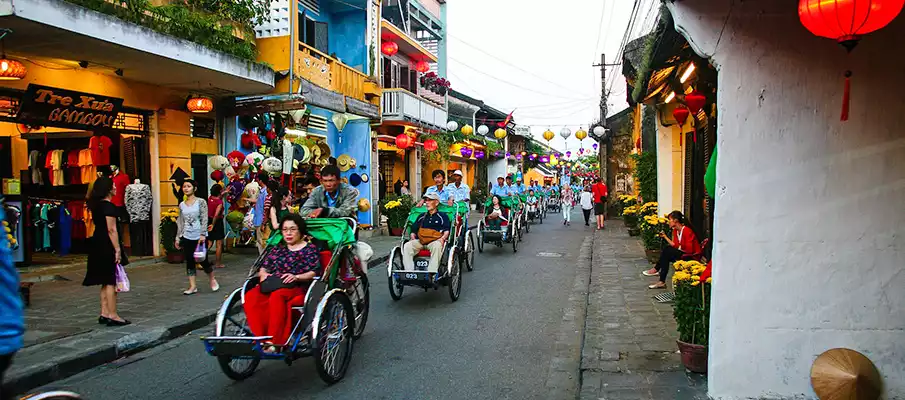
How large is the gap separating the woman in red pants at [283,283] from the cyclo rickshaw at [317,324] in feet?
0.23

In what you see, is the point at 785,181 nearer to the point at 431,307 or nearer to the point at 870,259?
the point at 870,259

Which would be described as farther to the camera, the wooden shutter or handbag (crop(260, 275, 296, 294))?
the wooden shutter

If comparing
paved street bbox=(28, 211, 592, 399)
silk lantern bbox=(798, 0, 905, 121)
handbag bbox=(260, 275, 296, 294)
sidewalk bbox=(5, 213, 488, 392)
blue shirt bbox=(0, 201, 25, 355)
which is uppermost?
silk lantern bbox=(798, 0, 905, 121)

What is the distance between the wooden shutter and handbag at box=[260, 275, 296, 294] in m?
13.3

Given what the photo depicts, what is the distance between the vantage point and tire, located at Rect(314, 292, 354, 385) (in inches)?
183

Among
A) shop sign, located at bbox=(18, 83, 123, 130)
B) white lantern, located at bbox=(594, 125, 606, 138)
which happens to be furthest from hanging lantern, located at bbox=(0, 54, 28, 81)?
white lantern, located at bbox=(594, 125, 606, 138)

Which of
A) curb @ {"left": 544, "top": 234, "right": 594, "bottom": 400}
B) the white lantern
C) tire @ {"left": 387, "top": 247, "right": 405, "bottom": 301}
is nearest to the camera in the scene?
curb @ {"left": 544, "top": 234, "right": 594, "bottom": 400}

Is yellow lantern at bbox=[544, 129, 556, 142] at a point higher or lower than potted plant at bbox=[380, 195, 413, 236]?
higher

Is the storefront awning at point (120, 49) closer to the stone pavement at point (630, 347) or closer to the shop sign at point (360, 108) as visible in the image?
the shop sign at point (360, 108)

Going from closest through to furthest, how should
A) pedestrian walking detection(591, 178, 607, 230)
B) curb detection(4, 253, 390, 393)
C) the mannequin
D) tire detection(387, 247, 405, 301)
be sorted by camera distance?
curb detection(4, 253, 390, 393)
tire detection(387, 247, 405, 301)
the mannequin
pedestrian walking detection(591, 178, 607, 230)

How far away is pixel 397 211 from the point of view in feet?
54.5

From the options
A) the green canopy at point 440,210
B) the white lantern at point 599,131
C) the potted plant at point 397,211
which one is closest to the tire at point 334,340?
the green canopy at point 440,210

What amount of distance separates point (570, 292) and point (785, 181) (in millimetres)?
5206

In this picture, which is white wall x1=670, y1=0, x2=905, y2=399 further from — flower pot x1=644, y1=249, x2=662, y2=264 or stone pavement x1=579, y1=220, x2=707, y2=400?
flower pot x1=644, y1=249, x2=662, y2=264
